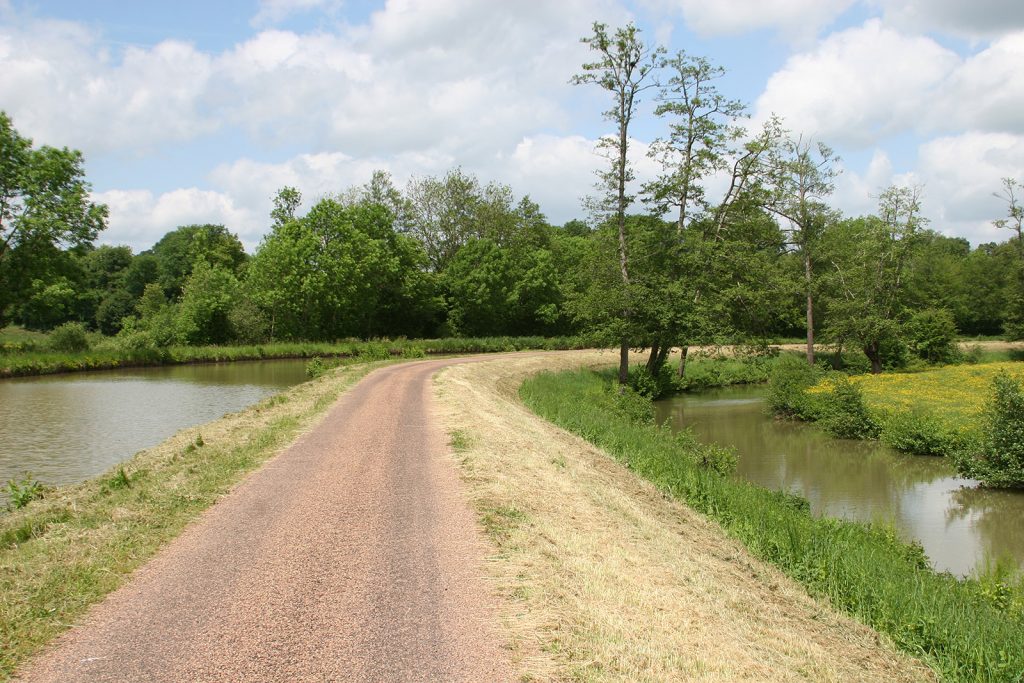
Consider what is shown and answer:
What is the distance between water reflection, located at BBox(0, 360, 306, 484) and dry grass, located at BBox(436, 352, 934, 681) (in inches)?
417

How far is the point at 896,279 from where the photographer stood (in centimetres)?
4694

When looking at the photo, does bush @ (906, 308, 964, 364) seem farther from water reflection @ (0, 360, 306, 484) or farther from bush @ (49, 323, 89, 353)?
bush @ (49, 323, 89, 353)

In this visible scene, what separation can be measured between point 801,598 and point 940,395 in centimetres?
2767

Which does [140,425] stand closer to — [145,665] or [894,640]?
[145,665]

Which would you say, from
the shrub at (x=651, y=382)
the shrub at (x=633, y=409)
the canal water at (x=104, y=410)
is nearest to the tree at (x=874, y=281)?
the shrub at (x=651, y=382)

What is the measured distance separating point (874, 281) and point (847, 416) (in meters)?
24.7

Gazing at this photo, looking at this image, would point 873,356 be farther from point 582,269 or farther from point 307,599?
point 307,599

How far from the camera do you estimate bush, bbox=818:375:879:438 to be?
25.4 m

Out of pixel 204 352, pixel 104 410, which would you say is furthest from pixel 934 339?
pixel 204 352

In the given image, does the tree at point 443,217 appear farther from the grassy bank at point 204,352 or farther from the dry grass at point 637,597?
the dry grass at point 637,597

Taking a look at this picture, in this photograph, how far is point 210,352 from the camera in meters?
52.8

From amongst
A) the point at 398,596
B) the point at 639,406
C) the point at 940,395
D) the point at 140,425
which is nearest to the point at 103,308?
the point at 140,425

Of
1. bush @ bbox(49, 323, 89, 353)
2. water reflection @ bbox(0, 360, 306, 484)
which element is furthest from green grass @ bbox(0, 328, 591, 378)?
water reflection @ bbox(0, 360, 306, 484)

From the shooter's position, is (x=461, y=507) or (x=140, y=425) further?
(x=140, y=425)
